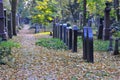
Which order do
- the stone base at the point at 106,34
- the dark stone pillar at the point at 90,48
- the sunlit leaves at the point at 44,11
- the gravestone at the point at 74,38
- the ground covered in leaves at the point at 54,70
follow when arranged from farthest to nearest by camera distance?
the sunlit leaves at the point at 44,11
the stone base at the point at 106,34
the gravestone at the point at 74,38
the dark stone pillar at the point at 90,48
the ground covered in leaves at the point at 54,70

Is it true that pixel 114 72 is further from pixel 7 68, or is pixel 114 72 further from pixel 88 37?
pixel 7 68

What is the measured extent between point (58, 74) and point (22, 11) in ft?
204

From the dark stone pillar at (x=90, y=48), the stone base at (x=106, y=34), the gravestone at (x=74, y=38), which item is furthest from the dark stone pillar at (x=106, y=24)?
the dark stone pillar at (x=90, y=48)

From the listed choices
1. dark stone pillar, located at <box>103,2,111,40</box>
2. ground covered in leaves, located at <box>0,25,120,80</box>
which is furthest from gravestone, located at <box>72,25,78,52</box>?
dark stone pillar, located at <box>103,2,111,40</box>

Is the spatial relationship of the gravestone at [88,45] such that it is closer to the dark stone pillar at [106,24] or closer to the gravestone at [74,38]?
the gravestone at [74,38]

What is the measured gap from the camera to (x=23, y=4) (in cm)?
6494

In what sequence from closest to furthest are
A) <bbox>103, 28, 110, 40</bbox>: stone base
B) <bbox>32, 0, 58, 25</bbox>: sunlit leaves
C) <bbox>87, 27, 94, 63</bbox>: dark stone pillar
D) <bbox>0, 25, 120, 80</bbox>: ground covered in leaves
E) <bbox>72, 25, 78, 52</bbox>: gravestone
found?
<bbox>0, 25, 120, 80</bbox>: ground covered in leaves, <bbox>87, 27, 94, 63</bbox>: dark stone pillar, <bbox>72, 25, 78, 52</bbox>: gravestone, <bbox>103, 28, 110, 40</bbox>: stone base, <bbox>32, 0, 58, 25</bbox>: sunlit leaves

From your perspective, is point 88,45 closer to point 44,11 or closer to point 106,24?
point 106,24

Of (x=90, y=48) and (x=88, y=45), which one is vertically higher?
(x=88, y=45)

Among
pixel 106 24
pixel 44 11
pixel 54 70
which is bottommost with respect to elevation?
pixel 54 70

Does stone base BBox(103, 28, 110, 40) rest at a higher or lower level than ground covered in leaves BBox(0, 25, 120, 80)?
higher

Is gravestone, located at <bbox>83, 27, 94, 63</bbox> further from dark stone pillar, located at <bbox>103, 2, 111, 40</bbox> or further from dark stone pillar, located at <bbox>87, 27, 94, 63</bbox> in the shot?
dark stone pillar, located at <bbox>103, 2, 111, 40</bbox>

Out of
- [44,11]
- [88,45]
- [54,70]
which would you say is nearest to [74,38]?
[88,45]

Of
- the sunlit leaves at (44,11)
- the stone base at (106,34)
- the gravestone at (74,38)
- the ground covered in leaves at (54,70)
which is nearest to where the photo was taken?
the ground covered in leaves at (54,70)
